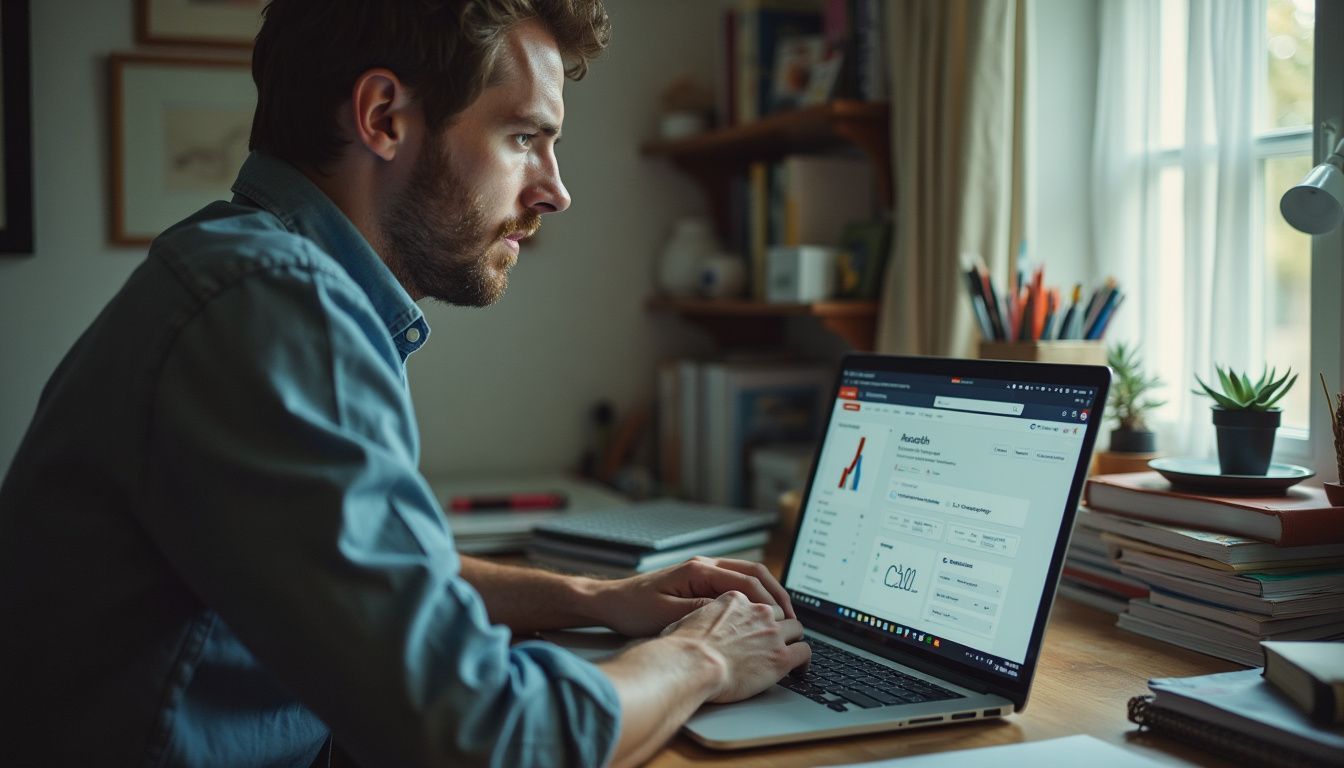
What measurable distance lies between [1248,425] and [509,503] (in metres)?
1.18

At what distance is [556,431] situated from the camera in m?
2.43

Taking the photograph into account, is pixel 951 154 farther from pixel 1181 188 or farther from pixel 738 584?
pixel 738 584

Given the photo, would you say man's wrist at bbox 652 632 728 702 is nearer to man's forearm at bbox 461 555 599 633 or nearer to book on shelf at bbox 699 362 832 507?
man's forearm at bbox 461 555 599 633

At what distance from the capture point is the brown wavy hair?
100 cm

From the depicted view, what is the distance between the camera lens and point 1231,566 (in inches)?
43.3

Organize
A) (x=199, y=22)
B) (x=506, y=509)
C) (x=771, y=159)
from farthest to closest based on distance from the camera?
(x=771, y=159), (x=199, y=22), (x=506, y=509)

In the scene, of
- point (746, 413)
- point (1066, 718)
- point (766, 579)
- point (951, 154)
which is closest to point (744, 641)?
point (766, 579)

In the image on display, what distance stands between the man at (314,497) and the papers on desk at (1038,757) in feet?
0.53

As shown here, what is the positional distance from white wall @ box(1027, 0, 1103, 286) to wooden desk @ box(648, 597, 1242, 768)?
2.17 feet

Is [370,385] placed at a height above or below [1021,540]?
above

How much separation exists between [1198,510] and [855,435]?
0.35 metres

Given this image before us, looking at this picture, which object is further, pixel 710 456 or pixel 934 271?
pixel 710 456

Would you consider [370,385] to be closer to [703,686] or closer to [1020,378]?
[703,686]

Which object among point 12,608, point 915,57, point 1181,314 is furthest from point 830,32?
point 12,608
